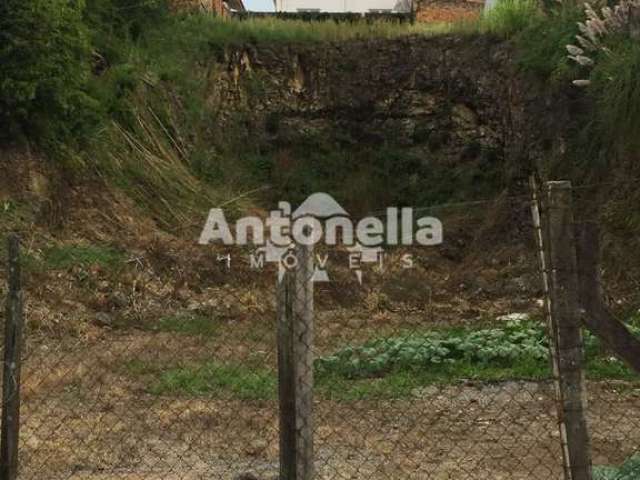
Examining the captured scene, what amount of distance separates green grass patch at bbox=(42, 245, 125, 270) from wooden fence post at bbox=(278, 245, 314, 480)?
7436 mm

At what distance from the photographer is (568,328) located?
9.18 feet

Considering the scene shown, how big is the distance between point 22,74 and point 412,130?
7904mm

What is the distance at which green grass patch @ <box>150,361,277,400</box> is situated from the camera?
6.30 m

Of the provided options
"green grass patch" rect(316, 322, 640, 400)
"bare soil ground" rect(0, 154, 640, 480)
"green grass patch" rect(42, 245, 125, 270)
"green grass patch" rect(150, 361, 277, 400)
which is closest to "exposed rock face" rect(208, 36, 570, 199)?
"bare soil ground" rect(0, 154, 640, 480)

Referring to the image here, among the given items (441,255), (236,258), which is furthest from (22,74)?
(441,255)

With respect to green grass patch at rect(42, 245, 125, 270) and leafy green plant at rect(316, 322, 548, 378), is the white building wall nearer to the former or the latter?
green grass patch at rect(42, 245, 125, 270)

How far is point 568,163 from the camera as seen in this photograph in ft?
39.4

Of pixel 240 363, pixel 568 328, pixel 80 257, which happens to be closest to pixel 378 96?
pixel 80 257

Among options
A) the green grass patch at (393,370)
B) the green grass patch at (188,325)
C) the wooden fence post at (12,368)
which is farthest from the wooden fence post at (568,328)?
the green grass patch at (188,325)

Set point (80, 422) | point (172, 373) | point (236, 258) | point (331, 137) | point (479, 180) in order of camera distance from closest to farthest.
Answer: point (80, 422)
point (172, 373)
point (236, 258)
point (479, 180)
point (331, 137)

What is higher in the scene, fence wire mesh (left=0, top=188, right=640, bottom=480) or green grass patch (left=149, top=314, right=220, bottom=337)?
fence wire mesh (left=0, top=188, right=640, bottom=480)

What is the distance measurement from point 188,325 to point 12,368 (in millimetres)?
5662

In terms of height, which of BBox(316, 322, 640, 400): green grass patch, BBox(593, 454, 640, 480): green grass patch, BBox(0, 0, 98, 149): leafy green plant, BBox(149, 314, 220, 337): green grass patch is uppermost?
BBox(0, 0, 98, 149): leafy green plant

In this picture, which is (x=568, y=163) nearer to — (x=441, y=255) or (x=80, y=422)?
(x=441, y=255)
